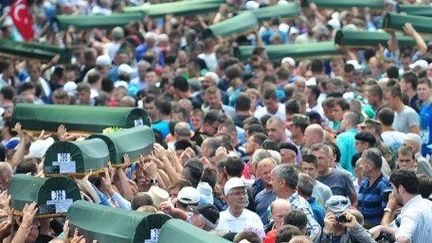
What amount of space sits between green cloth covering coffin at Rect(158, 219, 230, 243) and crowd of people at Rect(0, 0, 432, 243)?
0.71 meters

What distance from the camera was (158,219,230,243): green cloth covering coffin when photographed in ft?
33.6

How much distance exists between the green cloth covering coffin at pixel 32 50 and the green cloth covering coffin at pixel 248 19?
2.30 metres

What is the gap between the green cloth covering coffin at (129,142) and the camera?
13828 millimetres

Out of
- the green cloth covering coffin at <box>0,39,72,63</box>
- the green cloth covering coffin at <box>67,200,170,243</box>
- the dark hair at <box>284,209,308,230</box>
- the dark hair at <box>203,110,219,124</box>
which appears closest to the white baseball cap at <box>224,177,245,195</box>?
the dark hair at <box>284,209,308,230</box>

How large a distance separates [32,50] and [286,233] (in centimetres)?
1297

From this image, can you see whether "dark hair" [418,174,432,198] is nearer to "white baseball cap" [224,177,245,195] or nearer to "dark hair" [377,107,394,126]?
"white baseball cap" [224,177,245,195]

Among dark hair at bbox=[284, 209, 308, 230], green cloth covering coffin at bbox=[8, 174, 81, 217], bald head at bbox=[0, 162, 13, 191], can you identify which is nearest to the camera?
dark hair at bbox=[284, 209, 308, 230]

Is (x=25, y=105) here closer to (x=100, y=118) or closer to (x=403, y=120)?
(x=100, y=118)

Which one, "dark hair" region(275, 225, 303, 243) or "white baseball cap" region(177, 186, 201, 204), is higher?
"dark hair" region(275, 225, 303, 243)

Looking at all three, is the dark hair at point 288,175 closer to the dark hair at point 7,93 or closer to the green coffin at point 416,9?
the dark hair at point 7,93

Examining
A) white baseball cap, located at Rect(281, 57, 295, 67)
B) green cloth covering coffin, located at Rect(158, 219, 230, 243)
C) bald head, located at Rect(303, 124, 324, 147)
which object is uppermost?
green cloth covering coffin, located at Rect(158, 219, 230, 243)

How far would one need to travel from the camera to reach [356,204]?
14328 millimetres

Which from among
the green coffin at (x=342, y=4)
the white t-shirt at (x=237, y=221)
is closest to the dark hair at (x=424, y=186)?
the white t-shirt at (x=237, y=221)

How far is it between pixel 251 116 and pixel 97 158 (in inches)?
228
